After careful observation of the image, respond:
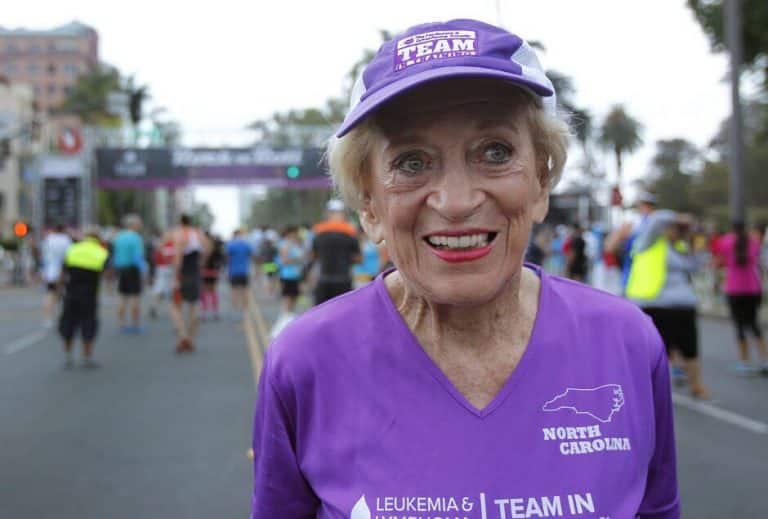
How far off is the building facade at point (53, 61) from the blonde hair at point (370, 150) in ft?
385

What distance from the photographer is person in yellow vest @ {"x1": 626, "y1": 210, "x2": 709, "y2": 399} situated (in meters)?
7.93

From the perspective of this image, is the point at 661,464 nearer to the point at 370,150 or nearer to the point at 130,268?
the point at 370,150

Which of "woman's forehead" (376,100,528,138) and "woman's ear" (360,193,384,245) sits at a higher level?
"woman's forehead" (376,100,528,138)

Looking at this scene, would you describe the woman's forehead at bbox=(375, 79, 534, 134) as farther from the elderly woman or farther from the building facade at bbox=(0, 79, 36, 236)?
the building facade at bbox=(0, 79, 36, 236)

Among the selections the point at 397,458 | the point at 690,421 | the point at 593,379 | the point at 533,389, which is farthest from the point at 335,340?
the point at 690,421

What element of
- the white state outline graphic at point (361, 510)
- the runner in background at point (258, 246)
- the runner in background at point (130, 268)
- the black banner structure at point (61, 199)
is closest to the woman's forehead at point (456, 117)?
the white state outline graphic at point (361, 510)

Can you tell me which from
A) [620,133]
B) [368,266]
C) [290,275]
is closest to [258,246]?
[290,275]

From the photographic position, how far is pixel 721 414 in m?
7.37

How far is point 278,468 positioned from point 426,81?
810 millimetres

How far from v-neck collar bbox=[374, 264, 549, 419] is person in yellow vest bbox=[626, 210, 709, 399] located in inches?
257

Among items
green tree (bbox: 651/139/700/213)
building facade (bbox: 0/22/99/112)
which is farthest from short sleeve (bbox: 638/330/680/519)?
building facade (bbox: 0/22/99/112)

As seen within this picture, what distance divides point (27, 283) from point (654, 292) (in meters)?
31.1

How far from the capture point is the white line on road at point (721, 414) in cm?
684

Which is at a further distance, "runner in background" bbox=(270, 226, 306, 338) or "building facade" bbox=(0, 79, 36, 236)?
"building facade" bbox=(0, 79, 36, 236)
